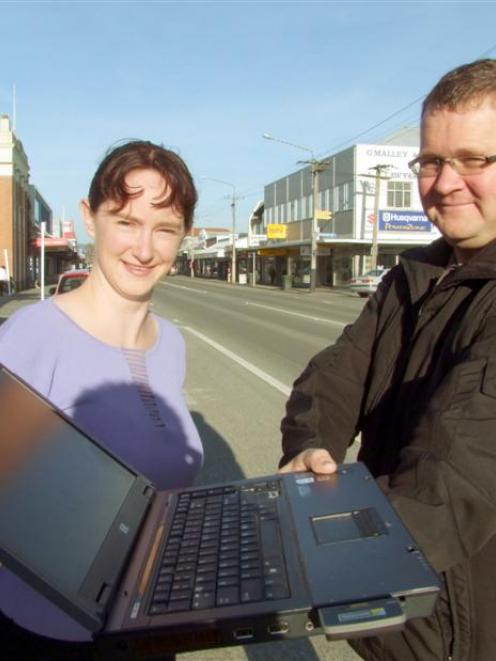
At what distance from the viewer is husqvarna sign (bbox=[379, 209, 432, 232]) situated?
147 feet

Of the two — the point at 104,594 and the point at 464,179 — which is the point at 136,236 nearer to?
the point at 464,179

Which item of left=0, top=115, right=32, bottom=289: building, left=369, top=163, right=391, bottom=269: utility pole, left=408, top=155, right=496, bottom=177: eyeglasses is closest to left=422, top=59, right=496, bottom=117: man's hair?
left=408, top=155, right=496, bottom=177: eyeglasses

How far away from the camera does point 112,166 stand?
83.0 inches

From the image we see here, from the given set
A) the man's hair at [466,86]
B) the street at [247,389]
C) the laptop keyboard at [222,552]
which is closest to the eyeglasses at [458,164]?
the man's hair at [466,86]

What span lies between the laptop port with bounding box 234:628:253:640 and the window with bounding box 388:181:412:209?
46695 millimetres

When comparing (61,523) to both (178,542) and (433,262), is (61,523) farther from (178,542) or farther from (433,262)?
(433,262)

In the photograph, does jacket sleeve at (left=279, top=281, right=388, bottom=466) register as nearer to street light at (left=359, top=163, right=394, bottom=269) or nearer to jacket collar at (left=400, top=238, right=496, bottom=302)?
jacket collar at (left=400, top=238, right=496, bottom=302)

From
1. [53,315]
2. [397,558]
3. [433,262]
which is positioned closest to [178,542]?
[397,558]

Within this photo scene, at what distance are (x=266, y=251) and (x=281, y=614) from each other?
57412 mm

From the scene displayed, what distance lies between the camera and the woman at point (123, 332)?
1.98 m

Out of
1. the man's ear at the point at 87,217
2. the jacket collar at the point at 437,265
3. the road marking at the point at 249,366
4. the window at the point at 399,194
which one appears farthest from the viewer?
the window at the point at 399,194

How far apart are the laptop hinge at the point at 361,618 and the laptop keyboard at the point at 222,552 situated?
0.12m

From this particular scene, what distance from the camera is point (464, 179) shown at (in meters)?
Answer: 1.69

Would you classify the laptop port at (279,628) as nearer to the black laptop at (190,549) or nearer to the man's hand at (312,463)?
A: the black laptop at (190,549)
